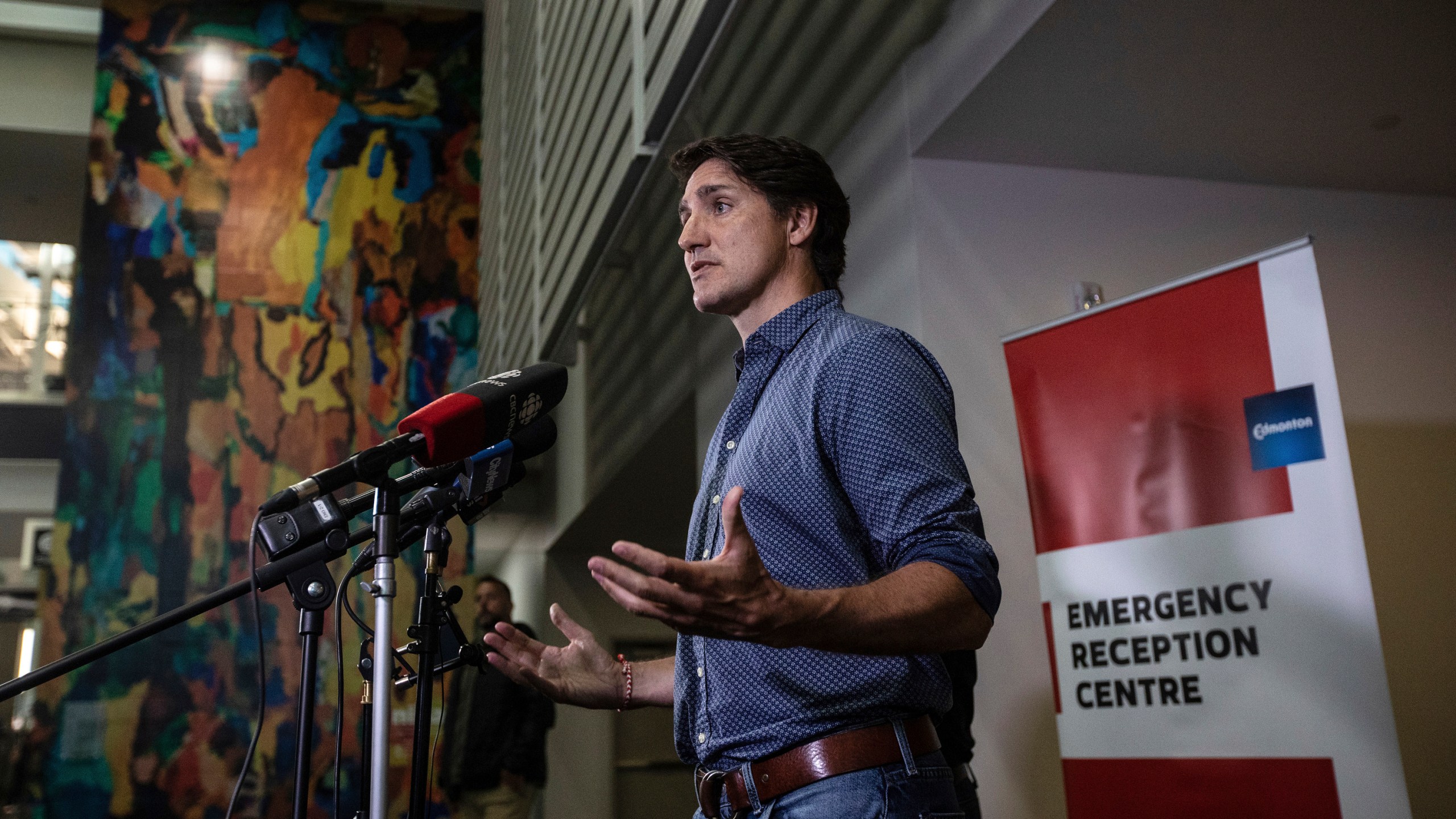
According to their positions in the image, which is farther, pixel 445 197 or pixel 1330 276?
pixel 445 197

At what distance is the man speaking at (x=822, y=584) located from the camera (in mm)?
928

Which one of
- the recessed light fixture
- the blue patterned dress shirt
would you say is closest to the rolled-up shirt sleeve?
the blue patterned dress shirt

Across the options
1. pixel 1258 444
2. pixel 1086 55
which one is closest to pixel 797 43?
pixel 1086 55

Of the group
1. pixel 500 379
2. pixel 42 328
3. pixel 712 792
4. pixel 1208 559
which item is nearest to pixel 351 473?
pixel 500 379

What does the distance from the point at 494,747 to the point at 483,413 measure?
4.09 m

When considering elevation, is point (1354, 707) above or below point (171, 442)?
below

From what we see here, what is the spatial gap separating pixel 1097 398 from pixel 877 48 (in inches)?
48.6

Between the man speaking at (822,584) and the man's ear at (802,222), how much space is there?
0.11 m

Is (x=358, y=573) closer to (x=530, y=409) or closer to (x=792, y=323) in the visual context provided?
(x=530, y=409)

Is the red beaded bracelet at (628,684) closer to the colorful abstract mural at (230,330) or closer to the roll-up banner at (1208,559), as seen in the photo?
the roll-up banner at (1208,559)

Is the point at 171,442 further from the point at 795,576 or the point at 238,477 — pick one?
the point at 795,576

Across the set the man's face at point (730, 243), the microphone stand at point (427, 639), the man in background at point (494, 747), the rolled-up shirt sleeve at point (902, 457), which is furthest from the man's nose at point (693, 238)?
the man in background at point (494, 747)

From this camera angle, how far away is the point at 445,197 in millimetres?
7262

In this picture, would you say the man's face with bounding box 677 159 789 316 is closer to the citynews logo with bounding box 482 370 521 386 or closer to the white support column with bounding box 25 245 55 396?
the citynews logo with bounding box 482 370 521 386
